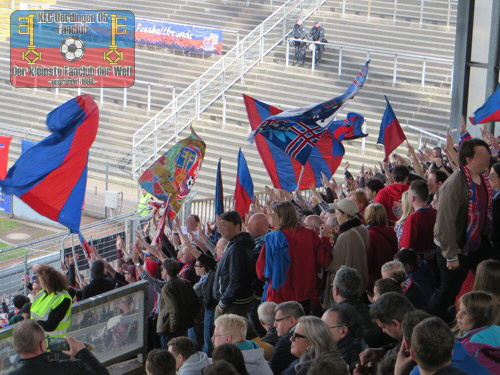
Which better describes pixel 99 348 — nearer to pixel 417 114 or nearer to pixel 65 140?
pixel 65 140

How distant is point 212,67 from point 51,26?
8447mm

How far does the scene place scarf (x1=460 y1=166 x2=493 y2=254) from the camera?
6863mm

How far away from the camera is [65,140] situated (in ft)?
33.0

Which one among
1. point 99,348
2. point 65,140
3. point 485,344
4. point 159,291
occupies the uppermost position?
point 65,140

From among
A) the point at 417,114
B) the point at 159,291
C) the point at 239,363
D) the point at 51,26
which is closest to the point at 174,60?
the point at 51,26

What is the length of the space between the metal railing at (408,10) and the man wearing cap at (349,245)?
2275 centimetres

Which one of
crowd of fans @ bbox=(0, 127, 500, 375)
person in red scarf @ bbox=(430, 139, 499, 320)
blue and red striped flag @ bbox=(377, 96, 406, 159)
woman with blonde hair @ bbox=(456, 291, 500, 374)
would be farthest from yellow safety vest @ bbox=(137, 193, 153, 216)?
woman with blonde hair @ bbox=(456, 291, 500, 374)

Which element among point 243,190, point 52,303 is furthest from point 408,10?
point 52,303

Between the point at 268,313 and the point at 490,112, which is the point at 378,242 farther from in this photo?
the point at 490,112

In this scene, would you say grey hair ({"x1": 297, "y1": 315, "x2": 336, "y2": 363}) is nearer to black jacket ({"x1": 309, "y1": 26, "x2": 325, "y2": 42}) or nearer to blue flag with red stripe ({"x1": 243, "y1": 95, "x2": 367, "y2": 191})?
blue flag with red stripe ({"x1": 243, "y1": 95, "x2": 367, "y2": 191})

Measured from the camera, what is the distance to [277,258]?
7.48 metres

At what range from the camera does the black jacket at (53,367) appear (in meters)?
5.55

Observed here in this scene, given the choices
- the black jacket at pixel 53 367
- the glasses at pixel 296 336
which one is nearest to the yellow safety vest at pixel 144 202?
the black jacket at pixel 53 367

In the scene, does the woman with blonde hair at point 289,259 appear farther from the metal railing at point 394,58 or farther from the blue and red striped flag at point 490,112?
the metal railing at point 394,58
